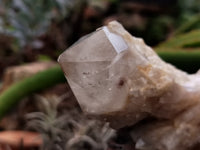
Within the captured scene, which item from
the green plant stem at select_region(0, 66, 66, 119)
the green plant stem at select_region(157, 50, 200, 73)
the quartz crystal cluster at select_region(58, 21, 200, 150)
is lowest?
the green plant stem at select_region(0, 66, 66, 119)

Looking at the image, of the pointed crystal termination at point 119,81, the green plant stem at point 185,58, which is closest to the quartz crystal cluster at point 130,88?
the pointed crystal termination at point 119,81

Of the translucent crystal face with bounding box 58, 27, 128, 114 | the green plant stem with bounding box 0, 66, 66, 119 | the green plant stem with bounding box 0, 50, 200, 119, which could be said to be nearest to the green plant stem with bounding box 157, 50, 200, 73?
the green plant stem with bounding box 0, 50, 200, 119

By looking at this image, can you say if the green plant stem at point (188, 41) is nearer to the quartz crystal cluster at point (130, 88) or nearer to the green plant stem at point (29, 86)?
the green plant stem at point (29, 86)

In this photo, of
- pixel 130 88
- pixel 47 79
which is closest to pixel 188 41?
pixel 47 79

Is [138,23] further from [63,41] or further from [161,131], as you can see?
[161,131]

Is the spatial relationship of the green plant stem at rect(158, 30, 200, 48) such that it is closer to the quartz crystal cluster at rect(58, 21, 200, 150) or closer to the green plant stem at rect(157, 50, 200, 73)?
the green plant stem at rect(157, 50, 200, 73)

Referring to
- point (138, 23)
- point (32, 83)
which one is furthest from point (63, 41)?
point (32, 83)
